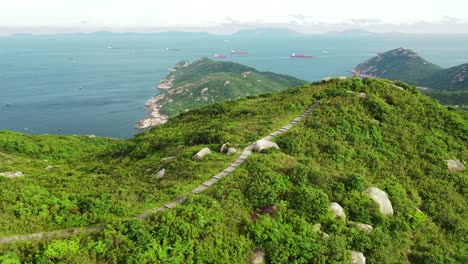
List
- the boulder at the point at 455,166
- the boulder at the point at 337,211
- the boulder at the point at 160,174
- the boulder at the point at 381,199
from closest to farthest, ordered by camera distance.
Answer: the boulder at the point at 337,211 → the boulder at the point at 381,199 → the boulder at the point at 160,174 → the boulder at the point at 455,166

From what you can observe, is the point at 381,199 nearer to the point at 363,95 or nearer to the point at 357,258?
the point at 357,258

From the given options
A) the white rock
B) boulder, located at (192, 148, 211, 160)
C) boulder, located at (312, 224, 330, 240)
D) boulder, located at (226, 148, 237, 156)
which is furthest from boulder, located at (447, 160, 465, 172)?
boulder, located at (192, 148, 211, 160)

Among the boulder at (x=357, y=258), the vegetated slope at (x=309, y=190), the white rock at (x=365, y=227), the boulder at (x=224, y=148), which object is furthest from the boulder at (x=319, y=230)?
the boulder at (x=224, y=148)

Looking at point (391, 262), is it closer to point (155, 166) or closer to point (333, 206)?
point (333, 206)

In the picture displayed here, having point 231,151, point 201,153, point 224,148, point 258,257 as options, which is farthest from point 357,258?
point 201,153

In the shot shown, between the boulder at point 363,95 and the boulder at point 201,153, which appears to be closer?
the boulder at point 201,153

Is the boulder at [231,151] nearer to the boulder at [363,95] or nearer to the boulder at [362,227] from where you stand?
the boulder at [362,227]

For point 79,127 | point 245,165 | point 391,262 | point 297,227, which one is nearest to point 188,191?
point 245,165
